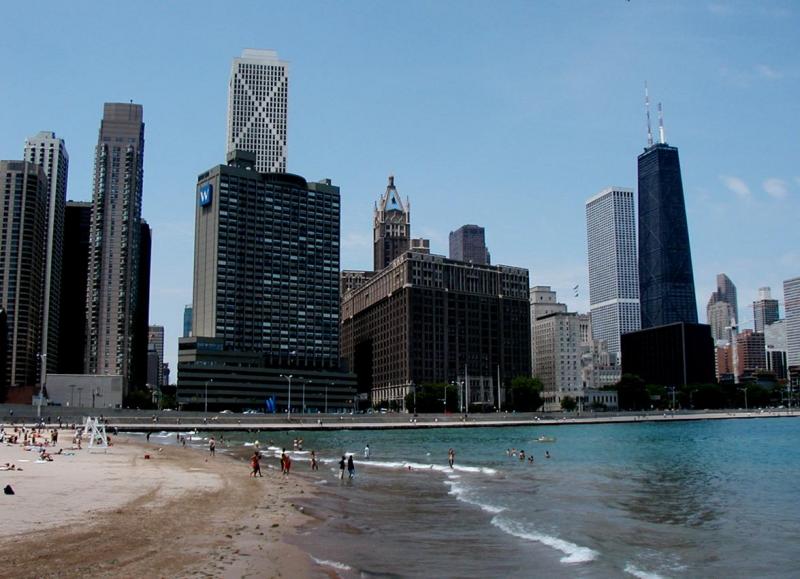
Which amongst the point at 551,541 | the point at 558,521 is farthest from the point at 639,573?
the point at 558,521

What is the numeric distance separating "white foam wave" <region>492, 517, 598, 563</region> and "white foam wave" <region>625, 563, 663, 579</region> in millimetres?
1820

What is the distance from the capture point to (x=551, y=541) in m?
34.1

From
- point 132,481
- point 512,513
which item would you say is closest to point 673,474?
point 512,513

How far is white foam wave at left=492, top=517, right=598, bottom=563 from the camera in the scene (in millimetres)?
30655

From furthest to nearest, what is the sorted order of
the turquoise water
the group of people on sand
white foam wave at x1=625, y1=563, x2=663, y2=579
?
1. the group of people on sand
2. the turquoise water
3. white foam wave at x1=625, y1=563, x2=663, y2=579

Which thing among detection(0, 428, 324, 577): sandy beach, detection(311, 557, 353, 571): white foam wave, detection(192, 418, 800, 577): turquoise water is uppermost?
detection(0, 428, 324, 577): sandy beach

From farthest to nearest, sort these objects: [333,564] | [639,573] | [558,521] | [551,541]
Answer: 1. [558,521]
2. [551,541]
3. [639,573]
4. [333,564]

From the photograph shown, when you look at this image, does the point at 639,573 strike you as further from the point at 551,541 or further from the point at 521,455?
the point at 521,455

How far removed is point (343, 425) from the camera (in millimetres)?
193125

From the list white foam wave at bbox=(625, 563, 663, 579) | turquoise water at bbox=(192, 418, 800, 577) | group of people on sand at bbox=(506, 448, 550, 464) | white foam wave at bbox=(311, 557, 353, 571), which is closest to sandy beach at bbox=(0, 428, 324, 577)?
white foam wave at bbox=(311, 557, 353, 571)

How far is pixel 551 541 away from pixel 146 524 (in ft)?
58.1

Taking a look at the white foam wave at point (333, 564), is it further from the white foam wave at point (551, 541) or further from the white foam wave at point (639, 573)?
the white foam wave at point (639, 573)

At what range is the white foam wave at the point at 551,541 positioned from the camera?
101 feet

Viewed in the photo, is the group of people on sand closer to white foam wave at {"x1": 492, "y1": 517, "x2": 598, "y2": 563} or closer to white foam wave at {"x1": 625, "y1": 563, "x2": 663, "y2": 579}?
white foam wave at {"x1": 492, "y1": 517, "x2": 598, "y2": 563}
